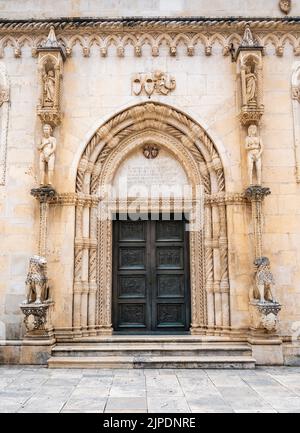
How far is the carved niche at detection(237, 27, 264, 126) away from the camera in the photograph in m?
8.66

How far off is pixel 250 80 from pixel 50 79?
14.1 ft

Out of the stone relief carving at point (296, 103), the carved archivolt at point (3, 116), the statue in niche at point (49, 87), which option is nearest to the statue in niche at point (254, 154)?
the stone relief carving at point (296, 103)

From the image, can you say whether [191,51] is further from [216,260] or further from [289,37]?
[216,260]

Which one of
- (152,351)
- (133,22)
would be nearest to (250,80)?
(133,22)

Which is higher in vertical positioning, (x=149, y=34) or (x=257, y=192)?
(x=149, y=34)

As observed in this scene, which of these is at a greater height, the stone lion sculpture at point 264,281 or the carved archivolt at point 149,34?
the carved archivolt at point 149,34

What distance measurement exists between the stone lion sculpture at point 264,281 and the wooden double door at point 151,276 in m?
1.73

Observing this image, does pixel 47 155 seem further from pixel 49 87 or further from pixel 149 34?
pixel 149 34

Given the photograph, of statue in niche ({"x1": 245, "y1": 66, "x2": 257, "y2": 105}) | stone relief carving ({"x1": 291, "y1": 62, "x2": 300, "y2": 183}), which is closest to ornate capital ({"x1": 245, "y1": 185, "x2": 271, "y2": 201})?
stone relief carving ({"x1": 291, "y1": 62, "x2": 300, "y2": 183})

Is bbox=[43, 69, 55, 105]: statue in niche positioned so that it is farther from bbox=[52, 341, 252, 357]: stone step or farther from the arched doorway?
bbox=[52, 341, 252, 357]: stone step

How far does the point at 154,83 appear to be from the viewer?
30.1ft

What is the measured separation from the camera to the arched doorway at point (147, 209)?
28.3ft

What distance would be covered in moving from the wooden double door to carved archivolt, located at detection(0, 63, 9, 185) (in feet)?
8.97

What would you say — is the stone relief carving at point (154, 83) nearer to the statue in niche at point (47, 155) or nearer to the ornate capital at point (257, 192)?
the statue in niche at point (47, 155)
